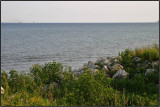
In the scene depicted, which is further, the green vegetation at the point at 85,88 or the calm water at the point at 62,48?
the calm water at the point at 62,48

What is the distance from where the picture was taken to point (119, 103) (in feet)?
18.2

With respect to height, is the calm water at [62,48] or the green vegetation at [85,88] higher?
the calm water at [62,48]

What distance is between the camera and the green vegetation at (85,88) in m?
5.80

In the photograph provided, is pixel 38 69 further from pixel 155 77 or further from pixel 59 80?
pixel 155 77

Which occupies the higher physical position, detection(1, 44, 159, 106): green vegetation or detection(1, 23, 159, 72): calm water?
detection(1, 23, 159, 72): calm water

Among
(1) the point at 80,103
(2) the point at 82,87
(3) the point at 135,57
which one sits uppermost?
(3) the point at 135,57

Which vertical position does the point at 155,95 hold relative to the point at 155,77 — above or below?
below

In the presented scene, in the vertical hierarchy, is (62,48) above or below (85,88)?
above

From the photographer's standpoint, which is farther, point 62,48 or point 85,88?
point 62,48

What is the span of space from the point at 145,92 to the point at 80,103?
242 centimetres

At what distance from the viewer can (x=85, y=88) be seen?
5.94 meters

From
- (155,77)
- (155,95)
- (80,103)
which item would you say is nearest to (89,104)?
(80,103)

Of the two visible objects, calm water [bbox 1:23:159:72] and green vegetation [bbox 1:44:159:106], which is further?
calm water [bbox 1:23:159:72]

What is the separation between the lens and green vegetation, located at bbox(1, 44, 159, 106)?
19.0 feet
